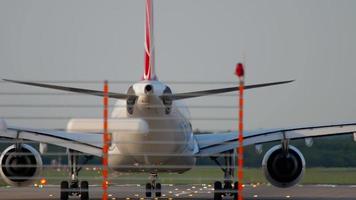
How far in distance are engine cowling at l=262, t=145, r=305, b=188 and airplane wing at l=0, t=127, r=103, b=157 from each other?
4.66m

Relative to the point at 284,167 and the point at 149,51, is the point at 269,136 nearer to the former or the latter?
the point at 284,167

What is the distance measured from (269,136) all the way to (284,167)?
38.4 inches

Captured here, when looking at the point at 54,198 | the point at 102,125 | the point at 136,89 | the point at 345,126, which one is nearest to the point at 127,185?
the point at 54,198

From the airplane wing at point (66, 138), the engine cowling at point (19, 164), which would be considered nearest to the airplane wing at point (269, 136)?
the airplane wing at point (66, 138)

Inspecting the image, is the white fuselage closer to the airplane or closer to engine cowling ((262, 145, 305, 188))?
the airplane

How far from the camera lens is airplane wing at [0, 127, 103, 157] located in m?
23.5

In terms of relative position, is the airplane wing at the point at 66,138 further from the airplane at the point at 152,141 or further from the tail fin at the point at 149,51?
the tail fin at the point at 149,51

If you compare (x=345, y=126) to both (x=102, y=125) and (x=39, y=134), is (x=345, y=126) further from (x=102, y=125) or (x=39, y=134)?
(x=102, y=125)

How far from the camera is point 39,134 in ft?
78.9

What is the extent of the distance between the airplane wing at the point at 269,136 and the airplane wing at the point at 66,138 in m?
3.18

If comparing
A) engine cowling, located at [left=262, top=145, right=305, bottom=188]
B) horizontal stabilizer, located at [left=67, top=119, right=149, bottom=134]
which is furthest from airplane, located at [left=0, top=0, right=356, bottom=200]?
horizontal stabilizer, located at [left=67, top=119, right=149, bottom=134]

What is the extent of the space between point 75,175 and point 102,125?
43.9 feet

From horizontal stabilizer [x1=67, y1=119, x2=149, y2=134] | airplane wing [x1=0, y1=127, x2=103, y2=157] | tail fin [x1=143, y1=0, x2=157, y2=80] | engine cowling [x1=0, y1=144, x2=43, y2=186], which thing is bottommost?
horizontal stabilizer [x1=67, y1=119, x2=149, y2=134]

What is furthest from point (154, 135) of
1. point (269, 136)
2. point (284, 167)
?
point (284, 167)
